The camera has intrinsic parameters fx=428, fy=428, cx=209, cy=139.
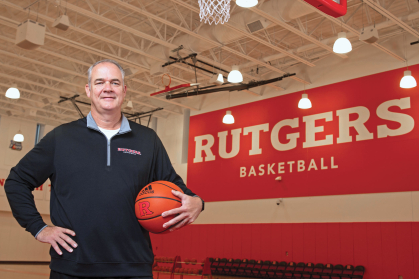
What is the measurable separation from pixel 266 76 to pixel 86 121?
1270 centimetres

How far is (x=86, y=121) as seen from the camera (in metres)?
1.93

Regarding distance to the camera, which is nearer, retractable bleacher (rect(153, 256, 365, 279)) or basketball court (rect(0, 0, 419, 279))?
basketball court (rect(0, 0, 419, 279))

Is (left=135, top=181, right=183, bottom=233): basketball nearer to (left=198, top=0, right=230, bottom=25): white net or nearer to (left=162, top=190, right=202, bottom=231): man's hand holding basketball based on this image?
(left=162, top=190, right=202, bottom=231): man's hand holding basketball

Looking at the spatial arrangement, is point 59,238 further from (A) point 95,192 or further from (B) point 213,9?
(B) point 213,9

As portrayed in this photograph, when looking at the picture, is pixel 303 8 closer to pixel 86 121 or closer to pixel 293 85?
pixel 293 85

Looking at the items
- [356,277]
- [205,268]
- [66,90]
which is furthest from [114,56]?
[356,277]

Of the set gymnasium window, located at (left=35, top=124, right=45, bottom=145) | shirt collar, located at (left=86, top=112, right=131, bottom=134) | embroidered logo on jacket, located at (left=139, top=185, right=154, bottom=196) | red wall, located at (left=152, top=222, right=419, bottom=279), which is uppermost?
gymnasium window, located at (left=35, top=124, right=45, bottom=145)

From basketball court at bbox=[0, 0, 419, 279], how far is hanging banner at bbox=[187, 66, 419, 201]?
3cm

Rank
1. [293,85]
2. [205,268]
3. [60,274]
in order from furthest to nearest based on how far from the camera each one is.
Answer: [293,85], [205,268], [60,274]

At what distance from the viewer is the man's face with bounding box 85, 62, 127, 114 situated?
1878mm

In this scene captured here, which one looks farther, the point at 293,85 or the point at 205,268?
the point at 293,85

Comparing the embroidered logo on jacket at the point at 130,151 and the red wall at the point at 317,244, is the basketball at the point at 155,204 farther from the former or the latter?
the red wall at the point at 317,244

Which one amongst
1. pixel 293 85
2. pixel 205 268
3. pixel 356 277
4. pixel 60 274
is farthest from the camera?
pixel 293 85

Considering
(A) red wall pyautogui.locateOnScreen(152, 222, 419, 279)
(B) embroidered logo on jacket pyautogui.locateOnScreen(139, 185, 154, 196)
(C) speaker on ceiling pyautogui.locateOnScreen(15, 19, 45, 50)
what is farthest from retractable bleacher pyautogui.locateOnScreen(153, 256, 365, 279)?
(B) embroidered logo on jacket pyautogui.locateOnScreen(139, 185, 154, 196)
